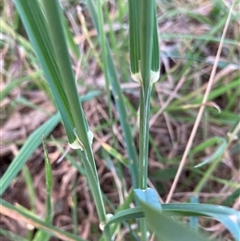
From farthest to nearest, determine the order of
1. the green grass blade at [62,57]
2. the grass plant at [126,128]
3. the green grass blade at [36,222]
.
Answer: the green grass blade at [36,222], the grass plant at [126,128], the green grass blade at [62,57]

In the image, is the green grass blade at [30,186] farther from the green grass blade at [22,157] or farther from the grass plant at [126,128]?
the green grass blade at [22,157]

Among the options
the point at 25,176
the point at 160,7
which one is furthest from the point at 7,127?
the point at 160,7

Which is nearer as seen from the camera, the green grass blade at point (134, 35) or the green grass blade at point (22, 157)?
the green grass blade at point (134, 35)

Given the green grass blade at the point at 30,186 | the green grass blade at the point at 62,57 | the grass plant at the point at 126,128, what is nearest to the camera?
the green grass blade at the point at 62,57

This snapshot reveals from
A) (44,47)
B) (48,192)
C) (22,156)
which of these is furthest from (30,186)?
(44,47)

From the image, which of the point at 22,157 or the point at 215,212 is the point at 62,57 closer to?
the point at 215,212

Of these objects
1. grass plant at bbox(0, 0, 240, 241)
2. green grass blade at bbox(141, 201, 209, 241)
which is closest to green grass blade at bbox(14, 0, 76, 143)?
grass plant at bbox(0, 0, 240, 241)

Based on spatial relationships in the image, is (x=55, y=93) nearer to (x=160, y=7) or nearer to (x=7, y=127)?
(x=7, y=127)

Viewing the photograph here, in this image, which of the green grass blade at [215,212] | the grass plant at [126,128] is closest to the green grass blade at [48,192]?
the grass plant at [126,128]

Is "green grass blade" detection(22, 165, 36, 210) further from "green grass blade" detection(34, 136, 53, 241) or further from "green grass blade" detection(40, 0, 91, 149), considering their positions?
"green grass blade" detection(40, 0, 91, 149)
